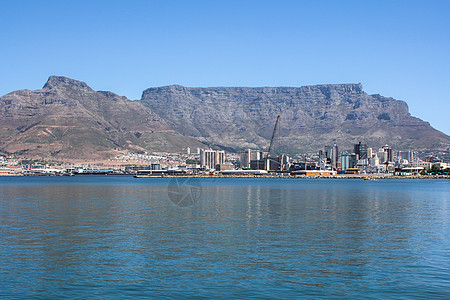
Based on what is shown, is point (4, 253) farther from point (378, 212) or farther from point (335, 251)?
point (378, 212)

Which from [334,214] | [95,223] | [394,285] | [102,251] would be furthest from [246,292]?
[334,214]

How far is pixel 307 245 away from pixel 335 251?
3.13 m

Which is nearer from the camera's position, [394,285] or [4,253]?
[394,285]

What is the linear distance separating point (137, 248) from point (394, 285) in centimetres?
2055

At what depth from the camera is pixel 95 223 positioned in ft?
184

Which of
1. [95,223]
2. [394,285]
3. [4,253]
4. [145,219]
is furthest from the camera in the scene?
[145,219]

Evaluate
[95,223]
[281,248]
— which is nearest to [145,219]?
[95,223]

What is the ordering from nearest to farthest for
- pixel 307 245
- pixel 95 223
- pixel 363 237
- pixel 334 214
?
1. pixel 307 245
2. pixel 363 237
3. pixel 95 223
4. pixel 334 214

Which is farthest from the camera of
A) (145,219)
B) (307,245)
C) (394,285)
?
(145,219)

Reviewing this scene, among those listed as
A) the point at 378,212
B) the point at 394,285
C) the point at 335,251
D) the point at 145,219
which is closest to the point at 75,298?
the point at 394,285

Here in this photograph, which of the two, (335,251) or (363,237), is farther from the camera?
(363,237)

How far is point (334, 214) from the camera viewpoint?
67.8 metres

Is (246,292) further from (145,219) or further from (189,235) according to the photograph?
(145,219)

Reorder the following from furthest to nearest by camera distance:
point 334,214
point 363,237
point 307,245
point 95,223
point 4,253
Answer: point 334,214 → point 95,223 → point 363,237 → point 307,245 → point 4,253
